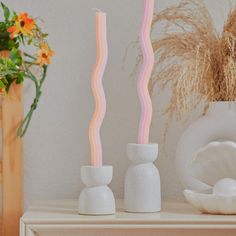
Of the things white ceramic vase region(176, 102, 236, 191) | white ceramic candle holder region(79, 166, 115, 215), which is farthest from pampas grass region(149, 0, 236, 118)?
white ceramic candle holder region(79, 166, 115, 215)

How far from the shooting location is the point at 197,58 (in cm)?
155

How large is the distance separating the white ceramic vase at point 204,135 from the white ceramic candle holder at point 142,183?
13 centimetres

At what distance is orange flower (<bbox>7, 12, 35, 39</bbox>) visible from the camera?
161cm

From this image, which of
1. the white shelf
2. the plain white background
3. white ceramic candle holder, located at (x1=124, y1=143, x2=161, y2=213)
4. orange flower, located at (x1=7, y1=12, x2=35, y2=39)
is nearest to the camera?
the white shelf

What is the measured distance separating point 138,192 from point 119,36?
1.79 ft

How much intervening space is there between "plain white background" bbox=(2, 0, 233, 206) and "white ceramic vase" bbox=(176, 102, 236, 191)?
0.70ft

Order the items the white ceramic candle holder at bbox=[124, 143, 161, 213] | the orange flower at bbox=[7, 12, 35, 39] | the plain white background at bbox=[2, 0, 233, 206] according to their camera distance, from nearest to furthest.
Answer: the white ceramic candle holder at bbox=[124, 143, 161, 213]
the orange flower at bbox=[7, 12, 35, 39]
the plain white background at bbox=[2, 0, 233, 206]

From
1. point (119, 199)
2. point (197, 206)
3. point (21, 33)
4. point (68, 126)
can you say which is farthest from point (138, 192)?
point (21, 33)

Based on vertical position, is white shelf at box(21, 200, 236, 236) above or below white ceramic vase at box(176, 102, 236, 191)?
below

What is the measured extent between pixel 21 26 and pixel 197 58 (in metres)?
0.46

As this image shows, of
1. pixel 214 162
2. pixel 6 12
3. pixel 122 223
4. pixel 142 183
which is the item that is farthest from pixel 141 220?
pixel 6 12

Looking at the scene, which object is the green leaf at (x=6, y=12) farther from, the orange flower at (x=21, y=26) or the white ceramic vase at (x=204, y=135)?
the white ceramic vase at (x=204, y=135)

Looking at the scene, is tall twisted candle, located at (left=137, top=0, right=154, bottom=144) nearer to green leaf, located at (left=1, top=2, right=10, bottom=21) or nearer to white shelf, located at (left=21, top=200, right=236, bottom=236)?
white shelf, located at (left=21, top=200, right=236, bottom=236)

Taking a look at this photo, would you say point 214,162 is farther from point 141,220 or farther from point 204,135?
point 141,220
